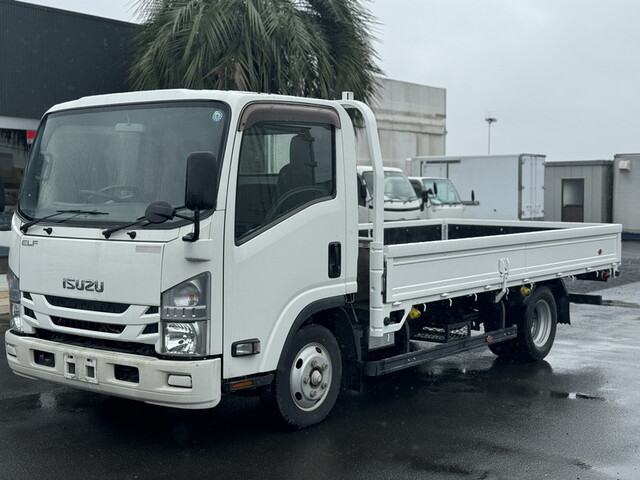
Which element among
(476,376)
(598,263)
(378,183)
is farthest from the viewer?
(598,263)

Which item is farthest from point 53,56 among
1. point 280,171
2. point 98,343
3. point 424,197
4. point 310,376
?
point 310,376

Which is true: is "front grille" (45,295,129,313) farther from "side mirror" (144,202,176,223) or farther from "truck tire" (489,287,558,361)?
"truck tire" (489,287,558,361)

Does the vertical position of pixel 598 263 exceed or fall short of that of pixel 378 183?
it falls short

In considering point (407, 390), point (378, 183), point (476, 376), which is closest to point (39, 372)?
point (378, 183)

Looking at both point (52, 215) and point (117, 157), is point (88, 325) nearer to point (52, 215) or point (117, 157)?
point (52, 215)

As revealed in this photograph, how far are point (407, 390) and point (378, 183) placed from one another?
2192 mm

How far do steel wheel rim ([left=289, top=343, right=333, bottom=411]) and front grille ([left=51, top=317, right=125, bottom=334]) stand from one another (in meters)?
1.29

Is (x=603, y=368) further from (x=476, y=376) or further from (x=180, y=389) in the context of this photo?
(x=180, y=389)

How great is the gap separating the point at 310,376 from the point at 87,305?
5.51ft

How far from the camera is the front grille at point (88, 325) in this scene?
19.5 ft

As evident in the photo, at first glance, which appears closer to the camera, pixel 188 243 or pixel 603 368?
pixel 188 243

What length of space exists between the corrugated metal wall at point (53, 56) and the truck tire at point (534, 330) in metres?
9.47

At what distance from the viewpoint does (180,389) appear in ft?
18.8

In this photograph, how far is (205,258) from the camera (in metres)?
5.63
